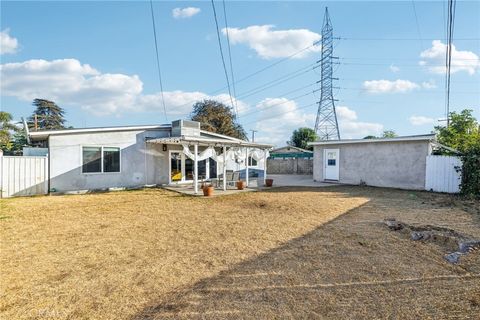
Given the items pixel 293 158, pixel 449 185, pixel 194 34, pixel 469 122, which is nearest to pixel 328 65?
pixel 293 158

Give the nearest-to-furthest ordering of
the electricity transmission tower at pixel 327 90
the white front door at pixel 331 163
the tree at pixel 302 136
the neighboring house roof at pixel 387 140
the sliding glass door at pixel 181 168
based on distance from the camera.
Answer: the neighboring house roof at pixel 387 140 → the sliding glass door at pixel 181 168 → the white front door at pixel 331 163 → the electricity transmission tower at pixel 327 90 → the tree at pixel 302 136

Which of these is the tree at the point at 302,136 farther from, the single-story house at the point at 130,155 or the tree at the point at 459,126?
the single-story house at the point at 130,155

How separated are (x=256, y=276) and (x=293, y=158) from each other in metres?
23.4

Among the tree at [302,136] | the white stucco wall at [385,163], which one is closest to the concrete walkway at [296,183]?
the white stucco wall at [385,163]

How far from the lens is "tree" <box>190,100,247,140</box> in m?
33.2

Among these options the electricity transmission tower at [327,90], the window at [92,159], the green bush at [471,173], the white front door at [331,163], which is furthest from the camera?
the electricity transmission tower at [327,90]

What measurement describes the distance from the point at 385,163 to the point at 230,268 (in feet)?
42.7

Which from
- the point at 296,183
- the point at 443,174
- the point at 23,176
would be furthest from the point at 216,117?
the point at 443,174

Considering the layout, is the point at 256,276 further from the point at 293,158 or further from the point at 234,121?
the point at 234,121

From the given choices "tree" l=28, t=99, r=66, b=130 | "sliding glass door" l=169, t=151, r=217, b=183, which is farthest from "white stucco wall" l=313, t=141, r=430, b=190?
"tree" l=28, t=99, r=66, b=130

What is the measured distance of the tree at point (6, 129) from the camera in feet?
59.8

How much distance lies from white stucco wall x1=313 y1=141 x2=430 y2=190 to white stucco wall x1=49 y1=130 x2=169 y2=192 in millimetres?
10037

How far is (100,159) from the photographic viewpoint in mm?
12734

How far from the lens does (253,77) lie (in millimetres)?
28703
